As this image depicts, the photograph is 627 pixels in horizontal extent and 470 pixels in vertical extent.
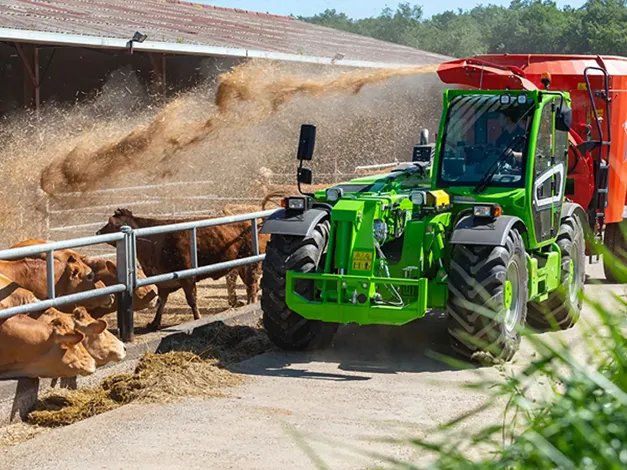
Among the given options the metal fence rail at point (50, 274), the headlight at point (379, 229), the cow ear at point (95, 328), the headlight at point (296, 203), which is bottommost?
the cow ear at point (95, 328)

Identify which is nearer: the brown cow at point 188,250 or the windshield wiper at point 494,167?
the windshield wiper at point 494,167

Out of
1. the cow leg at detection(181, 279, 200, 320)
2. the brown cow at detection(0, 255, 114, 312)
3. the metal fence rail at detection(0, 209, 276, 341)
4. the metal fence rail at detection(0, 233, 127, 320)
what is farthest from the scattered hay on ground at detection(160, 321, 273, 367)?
the cow leg at detection(181, 279, 200, 320)

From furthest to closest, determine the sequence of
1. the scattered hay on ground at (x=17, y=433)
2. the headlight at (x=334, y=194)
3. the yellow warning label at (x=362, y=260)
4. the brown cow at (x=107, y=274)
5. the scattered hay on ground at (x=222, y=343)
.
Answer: the brown cow at (x=107, y=274)
the headlight at (x=334, y=194)
the scattered hay on ground at (x=222, y=343)
the yellow warning label at (x=362, y=260)
the scattered hay on ground at (x=17, y=433)

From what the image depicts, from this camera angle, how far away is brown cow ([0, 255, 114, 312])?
10.1 metres

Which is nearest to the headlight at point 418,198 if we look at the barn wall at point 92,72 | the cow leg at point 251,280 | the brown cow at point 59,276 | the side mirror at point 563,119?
the side mirror at point 563,119

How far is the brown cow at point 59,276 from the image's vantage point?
10086 millimetres

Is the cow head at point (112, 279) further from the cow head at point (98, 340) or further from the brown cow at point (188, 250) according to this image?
the cow head at point (98, 340)

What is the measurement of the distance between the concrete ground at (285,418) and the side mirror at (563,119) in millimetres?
2042

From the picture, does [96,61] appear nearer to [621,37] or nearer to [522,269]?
[522,269]

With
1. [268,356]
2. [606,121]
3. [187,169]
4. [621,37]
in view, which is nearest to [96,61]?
[187,169]

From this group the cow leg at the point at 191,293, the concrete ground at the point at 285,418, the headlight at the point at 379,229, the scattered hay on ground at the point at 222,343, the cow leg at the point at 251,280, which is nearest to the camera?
the concrete ground at the point at 285,418

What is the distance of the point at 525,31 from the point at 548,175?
6519cm

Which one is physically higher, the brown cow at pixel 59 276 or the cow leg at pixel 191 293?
the brown cow at pixel 59 276

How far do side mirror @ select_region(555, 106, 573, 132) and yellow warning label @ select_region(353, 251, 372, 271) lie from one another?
236cm
